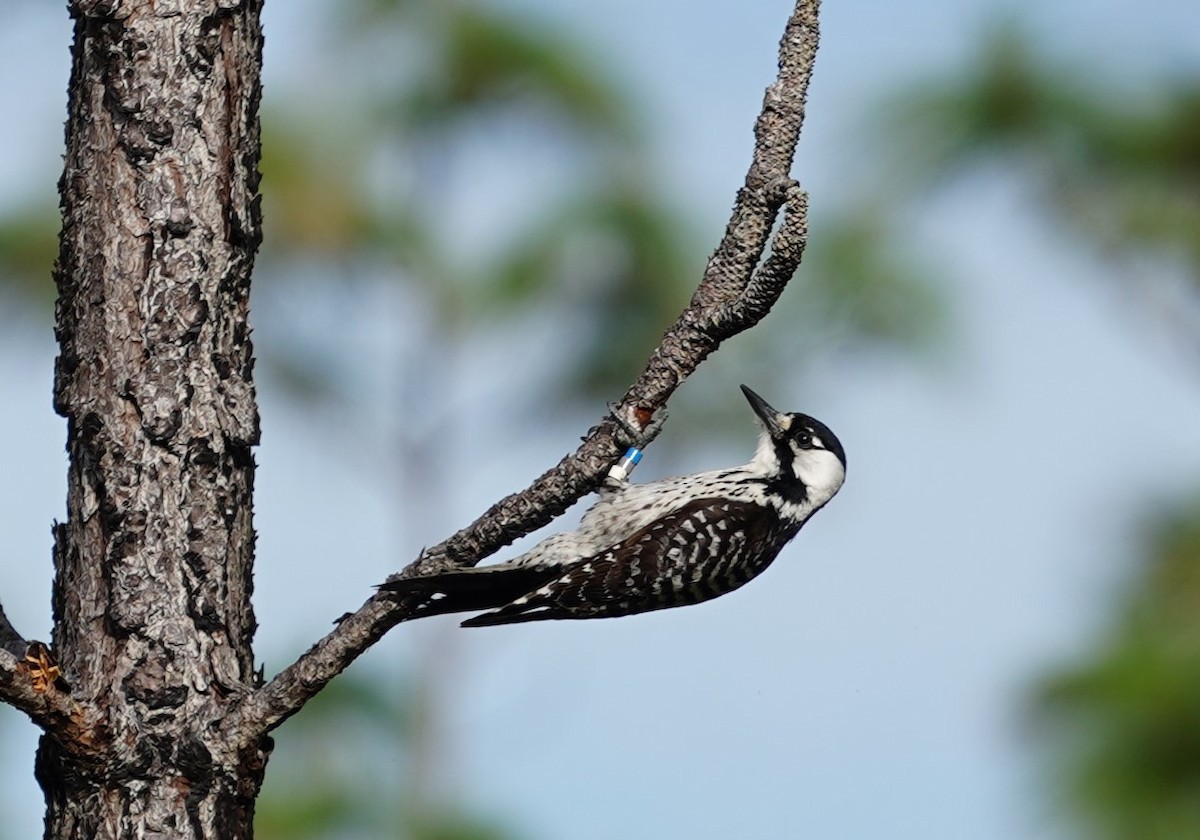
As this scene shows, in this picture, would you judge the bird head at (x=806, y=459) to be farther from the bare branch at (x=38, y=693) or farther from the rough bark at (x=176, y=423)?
the bare branch at (x=38, y=693)

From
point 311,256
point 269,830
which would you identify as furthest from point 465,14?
point 269,830

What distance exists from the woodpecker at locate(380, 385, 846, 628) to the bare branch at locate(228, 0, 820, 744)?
3.07 feet

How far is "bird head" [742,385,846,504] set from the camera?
14.2 feet

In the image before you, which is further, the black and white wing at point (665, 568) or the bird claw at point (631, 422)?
the black and white wing at point (665, 568)

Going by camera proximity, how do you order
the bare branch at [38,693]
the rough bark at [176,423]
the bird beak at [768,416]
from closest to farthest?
the bare branch at [38,693], the rough bark at [176,423], the bird beak at [768,416]

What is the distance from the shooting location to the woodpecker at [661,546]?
367 cm

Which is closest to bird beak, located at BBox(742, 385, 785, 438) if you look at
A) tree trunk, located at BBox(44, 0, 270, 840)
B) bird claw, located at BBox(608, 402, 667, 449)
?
bird claw, located at BBox(608, 402, 667, 449)

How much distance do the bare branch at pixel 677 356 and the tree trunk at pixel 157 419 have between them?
4.8 inches

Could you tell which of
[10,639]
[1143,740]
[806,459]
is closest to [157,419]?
[10,639]

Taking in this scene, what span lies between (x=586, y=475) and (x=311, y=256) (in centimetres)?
833

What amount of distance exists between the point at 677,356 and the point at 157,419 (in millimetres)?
802

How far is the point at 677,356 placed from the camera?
244 cm

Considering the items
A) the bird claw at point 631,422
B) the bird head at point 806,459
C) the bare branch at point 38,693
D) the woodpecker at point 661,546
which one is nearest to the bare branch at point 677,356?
the bird claw at point 631,422

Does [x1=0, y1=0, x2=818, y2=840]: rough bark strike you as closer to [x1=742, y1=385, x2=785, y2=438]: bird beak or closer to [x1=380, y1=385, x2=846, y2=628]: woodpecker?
[x1=380, y1=385, x2=846, y2=628]: woodpecker
